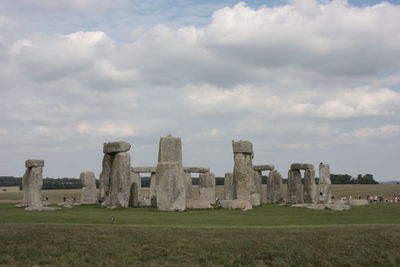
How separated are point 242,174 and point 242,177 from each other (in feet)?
0.57

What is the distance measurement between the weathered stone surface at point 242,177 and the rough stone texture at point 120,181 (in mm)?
6072

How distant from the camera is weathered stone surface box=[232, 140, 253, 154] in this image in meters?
28.6

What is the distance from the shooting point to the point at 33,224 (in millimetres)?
17453

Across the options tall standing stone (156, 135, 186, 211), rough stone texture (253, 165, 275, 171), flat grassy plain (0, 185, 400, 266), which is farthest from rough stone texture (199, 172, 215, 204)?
flat grassy plain (0, 185, 400, 266)

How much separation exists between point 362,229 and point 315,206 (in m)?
9.91

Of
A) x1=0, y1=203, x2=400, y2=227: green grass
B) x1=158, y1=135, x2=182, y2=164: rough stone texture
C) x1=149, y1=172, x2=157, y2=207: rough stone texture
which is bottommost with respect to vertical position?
x1=0, y1=203, x2=400, y2=227: green grass

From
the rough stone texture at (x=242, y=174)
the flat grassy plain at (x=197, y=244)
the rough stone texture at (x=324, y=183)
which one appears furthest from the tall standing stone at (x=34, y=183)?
the rough stone texture at (x=324, y=183)

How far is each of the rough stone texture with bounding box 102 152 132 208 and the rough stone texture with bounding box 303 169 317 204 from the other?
12030 mm

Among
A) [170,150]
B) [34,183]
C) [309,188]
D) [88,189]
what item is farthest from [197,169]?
[34,183]

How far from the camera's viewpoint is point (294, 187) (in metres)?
34.1

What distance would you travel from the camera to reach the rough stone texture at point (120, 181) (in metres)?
26.7

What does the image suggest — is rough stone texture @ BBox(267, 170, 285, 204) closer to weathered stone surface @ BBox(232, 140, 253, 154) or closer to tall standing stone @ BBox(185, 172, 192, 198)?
tall standing stone @ BBox(185, 172, 192, 198)

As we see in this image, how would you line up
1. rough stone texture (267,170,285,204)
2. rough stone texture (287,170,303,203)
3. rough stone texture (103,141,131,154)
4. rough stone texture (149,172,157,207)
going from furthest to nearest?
rough stone texture (267,170,285,204)
rough stone texture (287,170,303,203)
rough stone texture (149,172,157,207)
rough stone texture (103,141,131,154)

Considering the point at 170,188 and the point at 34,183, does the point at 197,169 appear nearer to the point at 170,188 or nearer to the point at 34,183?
the point at 34,183
